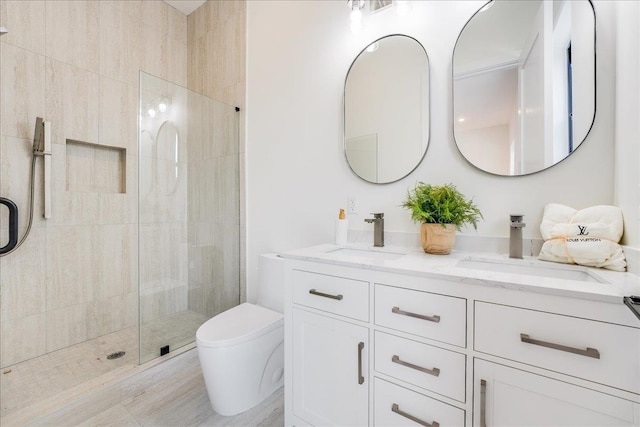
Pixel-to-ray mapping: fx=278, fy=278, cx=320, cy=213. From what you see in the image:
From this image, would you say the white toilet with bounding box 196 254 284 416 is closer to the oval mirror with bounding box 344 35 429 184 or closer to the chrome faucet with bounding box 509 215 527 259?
the oval mirror with bounding box 344 35 429 184

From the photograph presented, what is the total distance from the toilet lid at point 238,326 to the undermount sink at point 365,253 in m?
0.53

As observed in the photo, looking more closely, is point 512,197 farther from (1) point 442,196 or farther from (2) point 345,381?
(2) point 345,381

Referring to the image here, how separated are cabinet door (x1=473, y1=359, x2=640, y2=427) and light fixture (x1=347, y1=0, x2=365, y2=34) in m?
1.69

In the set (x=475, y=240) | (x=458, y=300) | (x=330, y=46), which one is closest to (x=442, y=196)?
(x=475, y=240)

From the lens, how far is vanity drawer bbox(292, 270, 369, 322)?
105 cm

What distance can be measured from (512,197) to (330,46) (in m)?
1.39

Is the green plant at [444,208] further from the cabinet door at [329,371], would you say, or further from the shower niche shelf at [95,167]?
the shower niche shelf at [95,167]

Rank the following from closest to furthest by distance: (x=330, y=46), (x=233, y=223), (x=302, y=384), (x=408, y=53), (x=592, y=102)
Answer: (x=592, y=102) < (x=302, y=384) < (x=408, y=53) < (x=330, y=46) < (x=233, y=223)

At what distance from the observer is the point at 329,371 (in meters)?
1.14

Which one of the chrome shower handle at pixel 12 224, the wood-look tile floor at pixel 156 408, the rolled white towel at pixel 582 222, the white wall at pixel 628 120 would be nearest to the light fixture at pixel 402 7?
the white wall at pixel 628 120

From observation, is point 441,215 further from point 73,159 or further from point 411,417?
point 73,159

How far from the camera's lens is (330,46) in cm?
179

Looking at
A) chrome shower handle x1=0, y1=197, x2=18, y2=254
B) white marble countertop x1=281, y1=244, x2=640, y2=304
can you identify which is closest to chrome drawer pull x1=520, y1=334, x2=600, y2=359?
white marble countertop x1=281, y1=244, x2=640, y2=304

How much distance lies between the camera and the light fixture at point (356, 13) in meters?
1.55
